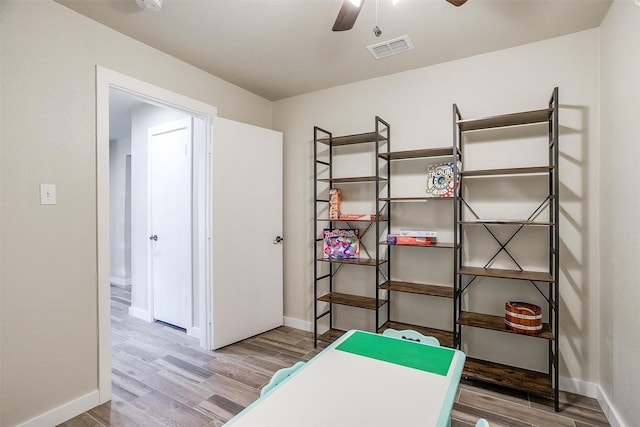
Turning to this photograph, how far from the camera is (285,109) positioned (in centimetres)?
375

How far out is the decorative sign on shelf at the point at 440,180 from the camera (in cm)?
262

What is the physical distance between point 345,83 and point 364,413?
2.97 meters

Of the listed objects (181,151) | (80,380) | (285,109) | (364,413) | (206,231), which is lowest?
(80,380)

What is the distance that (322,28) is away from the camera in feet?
7.47

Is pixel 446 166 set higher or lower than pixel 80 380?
higher

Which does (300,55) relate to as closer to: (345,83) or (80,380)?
(345,83)

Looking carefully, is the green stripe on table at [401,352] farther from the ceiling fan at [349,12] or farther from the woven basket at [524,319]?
the ceiling fan at [349,12]

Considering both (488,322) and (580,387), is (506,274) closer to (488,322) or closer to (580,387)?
(488,322)

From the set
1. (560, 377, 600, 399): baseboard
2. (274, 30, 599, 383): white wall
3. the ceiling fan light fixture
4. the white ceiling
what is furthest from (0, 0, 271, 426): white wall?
(560, 377, 600, 399): baseboard

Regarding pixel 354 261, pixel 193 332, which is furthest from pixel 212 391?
pixel 354 261

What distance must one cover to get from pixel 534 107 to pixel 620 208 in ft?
3.20

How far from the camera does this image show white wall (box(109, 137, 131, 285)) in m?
5.86

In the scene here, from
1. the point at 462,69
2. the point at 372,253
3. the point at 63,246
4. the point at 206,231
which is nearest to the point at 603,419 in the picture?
the point at 372,253

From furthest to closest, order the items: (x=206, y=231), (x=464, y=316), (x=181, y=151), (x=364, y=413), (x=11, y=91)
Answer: (x=181, y=151) → (x=206, y=231) → (x=464, y=316) → (x=11, y=91) → (x=364, y=413)
